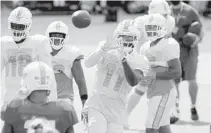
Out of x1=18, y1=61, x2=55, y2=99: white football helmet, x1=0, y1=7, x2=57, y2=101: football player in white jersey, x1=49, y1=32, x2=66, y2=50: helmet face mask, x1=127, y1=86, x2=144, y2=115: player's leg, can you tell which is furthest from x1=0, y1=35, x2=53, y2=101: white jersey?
x1=18, y1=61, x2=55, y2=99: white football helmet

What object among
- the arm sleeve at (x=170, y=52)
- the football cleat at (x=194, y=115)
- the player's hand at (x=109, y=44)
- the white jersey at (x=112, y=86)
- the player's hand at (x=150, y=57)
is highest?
the player's hand at (x=109, y=44)

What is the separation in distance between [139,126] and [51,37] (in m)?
2.89

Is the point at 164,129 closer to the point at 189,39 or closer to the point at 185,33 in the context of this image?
the point at 189,39

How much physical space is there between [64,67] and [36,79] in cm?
272

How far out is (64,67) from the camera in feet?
27.6

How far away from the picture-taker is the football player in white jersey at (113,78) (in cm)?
771

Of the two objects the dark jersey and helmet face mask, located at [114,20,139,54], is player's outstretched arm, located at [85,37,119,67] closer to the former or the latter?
helmet face mask, located at [114,20,139,54]

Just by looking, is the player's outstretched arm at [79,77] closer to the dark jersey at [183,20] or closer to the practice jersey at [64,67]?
the practice jersey at [64,67]

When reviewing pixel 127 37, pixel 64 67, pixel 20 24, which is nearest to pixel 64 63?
pixel 64 67

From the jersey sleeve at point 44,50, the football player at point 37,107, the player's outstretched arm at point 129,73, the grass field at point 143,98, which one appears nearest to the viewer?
the football player at point 37,107

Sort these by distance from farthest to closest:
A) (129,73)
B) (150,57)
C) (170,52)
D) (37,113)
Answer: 1. (150,57)
2. (170,52)
3. (129,73)
4. (37,113)

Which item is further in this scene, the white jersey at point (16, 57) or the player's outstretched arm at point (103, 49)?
the white jersey at point (16, 57)

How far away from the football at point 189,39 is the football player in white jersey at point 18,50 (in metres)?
3.60

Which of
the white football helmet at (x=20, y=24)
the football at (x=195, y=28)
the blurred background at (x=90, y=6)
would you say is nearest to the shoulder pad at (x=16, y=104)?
the white football helmet at (x=20, y=24)
